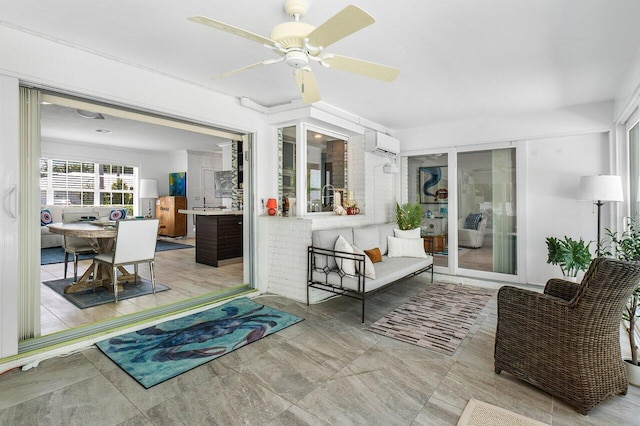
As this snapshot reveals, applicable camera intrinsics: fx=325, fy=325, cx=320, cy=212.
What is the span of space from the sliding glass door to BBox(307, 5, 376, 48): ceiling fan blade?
158 inches

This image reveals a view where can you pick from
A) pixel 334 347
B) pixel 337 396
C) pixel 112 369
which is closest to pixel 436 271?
pixel 334 347

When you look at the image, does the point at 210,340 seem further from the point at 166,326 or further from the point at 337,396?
the point at 337,396

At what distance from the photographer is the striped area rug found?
294cm

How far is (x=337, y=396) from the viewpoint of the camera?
2102 mm

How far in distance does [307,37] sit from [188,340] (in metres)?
2.59

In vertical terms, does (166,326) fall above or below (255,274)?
below

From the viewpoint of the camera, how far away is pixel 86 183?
28.0 ft

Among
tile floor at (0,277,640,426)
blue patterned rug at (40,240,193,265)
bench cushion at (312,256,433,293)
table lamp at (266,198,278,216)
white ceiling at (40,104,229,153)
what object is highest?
white ceiling at (40,104,229,153)

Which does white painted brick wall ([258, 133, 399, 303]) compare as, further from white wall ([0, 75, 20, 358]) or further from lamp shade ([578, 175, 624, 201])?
lamp shade ([578, 175, 624, 201])

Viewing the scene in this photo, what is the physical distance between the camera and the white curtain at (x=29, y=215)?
8.27ft

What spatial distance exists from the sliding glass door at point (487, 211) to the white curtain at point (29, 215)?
5217 millimetres

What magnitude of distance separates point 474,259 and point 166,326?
4427 millimetres

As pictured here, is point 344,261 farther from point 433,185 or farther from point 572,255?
point 433,185

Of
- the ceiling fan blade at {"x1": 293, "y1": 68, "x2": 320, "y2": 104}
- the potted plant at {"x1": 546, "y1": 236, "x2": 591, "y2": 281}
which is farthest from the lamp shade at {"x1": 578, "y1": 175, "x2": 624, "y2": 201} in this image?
the ceiling fan blade at {"x1": 293, "y1": 68, "x2": 320, "y2": 104}
